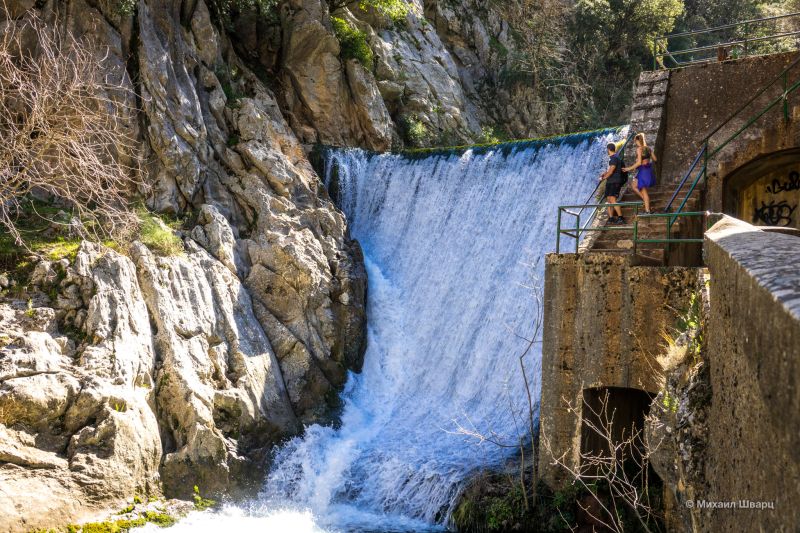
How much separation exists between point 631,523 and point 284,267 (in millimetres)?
10154

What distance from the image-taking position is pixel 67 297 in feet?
43.5

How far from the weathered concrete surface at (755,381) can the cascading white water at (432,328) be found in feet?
23.2

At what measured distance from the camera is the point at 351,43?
83.3 feet

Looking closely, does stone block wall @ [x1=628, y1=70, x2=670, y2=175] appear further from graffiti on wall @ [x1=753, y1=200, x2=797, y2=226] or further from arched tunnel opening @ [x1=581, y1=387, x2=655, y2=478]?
arched tunnel opening @ [x1=581, y1=387, x2=655, y2=478]

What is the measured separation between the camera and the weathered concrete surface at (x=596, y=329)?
32.5ft

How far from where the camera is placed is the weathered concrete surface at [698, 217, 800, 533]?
9.00 ft

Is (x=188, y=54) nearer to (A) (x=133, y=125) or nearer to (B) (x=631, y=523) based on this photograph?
(A) (x=133, y=125)

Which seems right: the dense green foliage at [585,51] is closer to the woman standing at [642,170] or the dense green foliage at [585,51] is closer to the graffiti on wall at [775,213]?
the graffiti on wall at [775,213]

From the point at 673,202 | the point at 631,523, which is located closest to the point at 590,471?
the point at 631,523

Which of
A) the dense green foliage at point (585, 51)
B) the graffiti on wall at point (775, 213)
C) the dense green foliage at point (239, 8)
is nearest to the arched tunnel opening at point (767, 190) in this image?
the graffiti on wall at point (775, 213)

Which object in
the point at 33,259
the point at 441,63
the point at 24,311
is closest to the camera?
the point at 24,311

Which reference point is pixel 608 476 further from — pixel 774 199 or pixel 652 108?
pixel 652 108

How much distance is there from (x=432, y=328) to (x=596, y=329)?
756 cm

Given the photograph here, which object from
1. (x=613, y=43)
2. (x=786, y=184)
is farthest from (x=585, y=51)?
(x=786, y=184)
